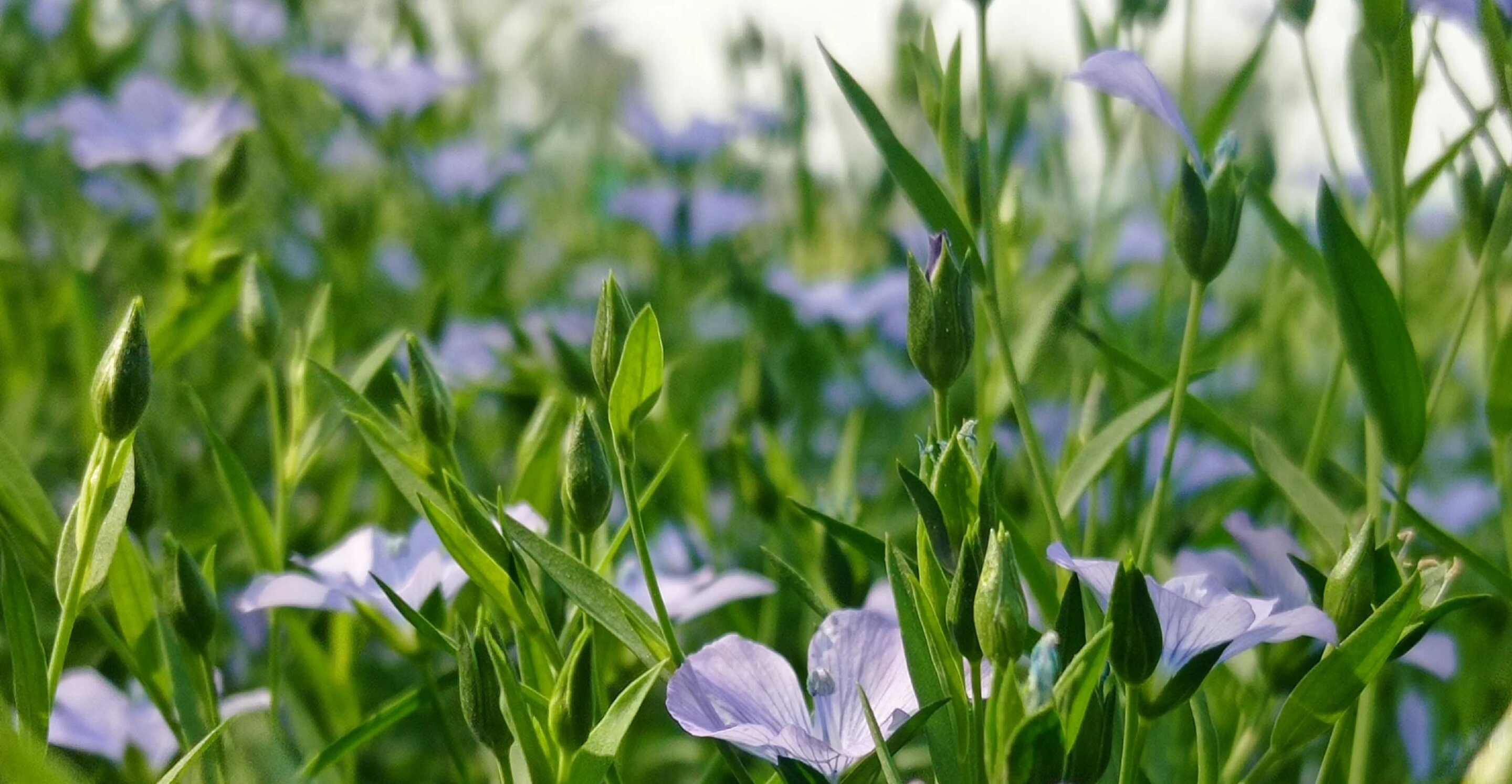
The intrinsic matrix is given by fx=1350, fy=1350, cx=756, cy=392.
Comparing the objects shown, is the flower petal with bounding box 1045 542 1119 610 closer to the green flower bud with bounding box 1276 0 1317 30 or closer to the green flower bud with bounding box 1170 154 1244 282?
the green flower bud with bounding box 1170 154 1244 282

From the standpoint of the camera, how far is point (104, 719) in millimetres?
483

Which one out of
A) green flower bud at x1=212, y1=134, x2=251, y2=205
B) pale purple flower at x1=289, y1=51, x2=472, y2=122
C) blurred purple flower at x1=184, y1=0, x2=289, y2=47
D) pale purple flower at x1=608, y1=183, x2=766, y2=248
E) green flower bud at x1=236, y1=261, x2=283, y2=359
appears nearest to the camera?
green flower bud at x1=236, y1=261, x2=283, y2=359

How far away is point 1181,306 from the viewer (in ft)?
4.31

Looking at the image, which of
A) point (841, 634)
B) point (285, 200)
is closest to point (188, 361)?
point (285, 200)

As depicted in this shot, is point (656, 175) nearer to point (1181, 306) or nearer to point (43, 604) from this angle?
point (1181, 306)

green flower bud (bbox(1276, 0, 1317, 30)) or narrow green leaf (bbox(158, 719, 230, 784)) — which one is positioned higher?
green flower bud (bbox(1276, 0, 1317, 30))

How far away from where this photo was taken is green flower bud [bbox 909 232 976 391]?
1.22ft

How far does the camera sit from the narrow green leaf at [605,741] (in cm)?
32

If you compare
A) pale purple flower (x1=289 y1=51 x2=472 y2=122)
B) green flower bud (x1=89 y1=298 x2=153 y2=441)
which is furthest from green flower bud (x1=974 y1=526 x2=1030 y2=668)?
pale purple flower (x1=289 y1=51 x2=472 y2=122)

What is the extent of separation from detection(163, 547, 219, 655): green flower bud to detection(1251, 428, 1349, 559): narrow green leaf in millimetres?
314

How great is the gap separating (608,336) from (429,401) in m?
0.07

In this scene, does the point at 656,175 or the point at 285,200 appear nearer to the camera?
the point at 285,200

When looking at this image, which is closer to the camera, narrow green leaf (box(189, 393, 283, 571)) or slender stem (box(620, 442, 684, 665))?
slender stem (box(620, 442, 684, 665))

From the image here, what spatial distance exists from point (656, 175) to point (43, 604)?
0.87 meters
